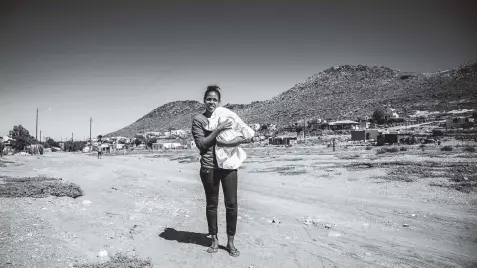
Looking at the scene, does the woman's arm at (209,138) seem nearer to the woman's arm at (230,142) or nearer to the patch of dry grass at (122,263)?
the woman's arm at (230,142)

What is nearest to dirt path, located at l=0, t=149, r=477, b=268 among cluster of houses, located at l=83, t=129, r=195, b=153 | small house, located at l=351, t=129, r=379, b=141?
small house, located at l=351, t=129, r=379, b=141

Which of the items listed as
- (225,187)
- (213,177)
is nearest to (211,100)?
(213,177)

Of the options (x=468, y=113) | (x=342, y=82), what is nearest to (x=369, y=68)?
(x=342, y=82)

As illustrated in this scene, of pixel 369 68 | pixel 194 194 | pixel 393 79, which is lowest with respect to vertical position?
pixel 194 194

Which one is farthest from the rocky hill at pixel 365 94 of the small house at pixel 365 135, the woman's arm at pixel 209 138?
the woman's arm at pixel 209 138

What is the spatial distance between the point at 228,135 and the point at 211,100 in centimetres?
54

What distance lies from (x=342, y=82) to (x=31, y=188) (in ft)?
416

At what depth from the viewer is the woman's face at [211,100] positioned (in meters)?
4.14

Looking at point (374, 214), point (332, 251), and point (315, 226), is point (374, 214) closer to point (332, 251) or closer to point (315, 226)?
point (315, 226)

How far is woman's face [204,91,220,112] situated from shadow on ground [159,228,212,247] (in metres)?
1.92

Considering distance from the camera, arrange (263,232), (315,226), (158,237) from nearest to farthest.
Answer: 1. (158,237)
2. (263,232)
3. (315,226)

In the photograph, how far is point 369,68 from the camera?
13238 centimetres

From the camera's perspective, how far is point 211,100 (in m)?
4.15

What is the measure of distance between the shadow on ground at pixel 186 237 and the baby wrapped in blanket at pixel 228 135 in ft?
4.25
